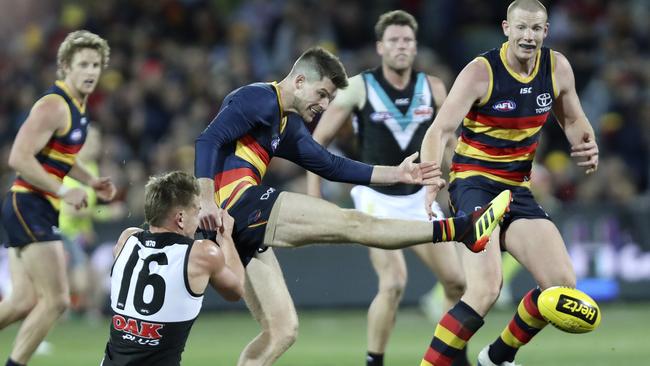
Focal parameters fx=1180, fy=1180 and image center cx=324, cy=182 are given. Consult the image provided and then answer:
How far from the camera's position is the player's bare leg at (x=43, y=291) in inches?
349

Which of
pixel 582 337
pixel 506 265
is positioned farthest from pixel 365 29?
pixel 582 337

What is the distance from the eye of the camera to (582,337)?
12.5 metres

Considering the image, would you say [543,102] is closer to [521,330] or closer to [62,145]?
[521,330]

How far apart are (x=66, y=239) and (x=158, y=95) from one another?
355 cm

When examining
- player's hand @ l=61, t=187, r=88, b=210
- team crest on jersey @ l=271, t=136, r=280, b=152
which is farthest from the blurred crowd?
team crest on jersey @ l=271, t=136, r=280, b=152

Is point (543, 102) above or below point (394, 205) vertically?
above

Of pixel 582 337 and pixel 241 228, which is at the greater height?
pixel 241 228

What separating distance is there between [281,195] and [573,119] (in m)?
2.34

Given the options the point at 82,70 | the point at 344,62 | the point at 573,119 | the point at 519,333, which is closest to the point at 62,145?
the point at 82,70

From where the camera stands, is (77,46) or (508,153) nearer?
(508,153)

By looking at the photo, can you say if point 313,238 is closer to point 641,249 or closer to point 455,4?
point 641,249

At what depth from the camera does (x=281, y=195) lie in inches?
294

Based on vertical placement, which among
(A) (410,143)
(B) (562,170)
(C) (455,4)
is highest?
(C) (455,4)

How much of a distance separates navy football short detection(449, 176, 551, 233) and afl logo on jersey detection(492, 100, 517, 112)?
51 centimetres
